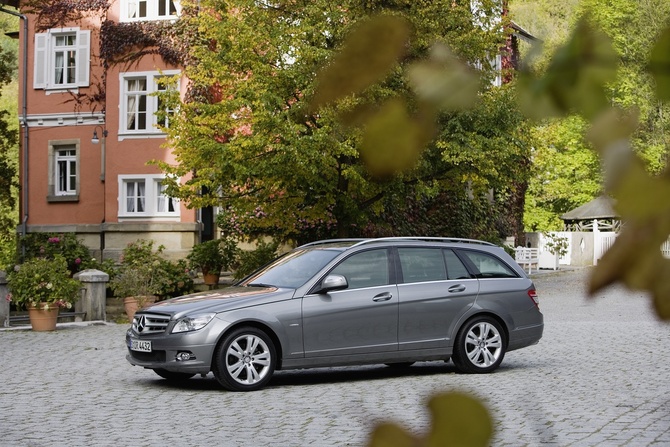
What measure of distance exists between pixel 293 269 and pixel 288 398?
78.5 inches

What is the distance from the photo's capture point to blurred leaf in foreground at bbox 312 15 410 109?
35.6 inches

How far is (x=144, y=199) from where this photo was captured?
1371 inches

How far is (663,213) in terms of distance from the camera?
0.83m

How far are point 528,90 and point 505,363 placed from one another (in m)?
13.7

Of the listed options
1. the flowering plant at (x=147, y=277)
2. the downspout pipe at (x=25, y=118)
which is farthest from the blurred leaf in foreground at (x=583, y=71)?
the downspout pipe at (x=25, y=118)

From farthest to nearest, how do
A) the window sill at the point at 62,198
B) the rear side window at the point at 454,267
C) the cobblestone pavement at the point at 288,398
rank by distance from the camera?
the window sill at the point at 62,198 < the rear side window at the point at 454,267 < the cobblestone pavement at the point at 288,398

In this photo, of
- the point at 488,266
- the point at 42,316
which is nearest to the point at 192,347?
the point at 488,266

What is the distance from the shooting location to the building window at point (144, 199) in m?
34.4

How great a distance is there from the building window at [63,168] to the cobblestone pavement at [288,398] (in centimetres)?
2026

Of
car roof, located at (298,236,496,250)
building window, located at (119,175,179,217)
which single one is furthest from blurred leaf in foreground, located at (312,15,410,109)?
building window, located at (119,175,179,217)

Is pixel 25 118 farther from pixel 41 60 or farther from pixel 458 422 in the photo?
pixel 458 422

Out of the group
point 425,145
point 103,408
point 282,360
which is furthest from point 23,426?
point 425,145

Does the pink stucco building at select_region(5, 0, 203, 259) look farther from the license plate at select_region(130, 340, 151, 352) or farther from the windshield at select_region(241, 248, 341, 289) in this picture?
the license plate at select_region(130, 340, 151, 352)

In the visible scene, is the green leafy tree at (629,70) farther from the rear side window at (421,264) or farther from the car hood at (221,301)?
the rear side window at (421,264)
